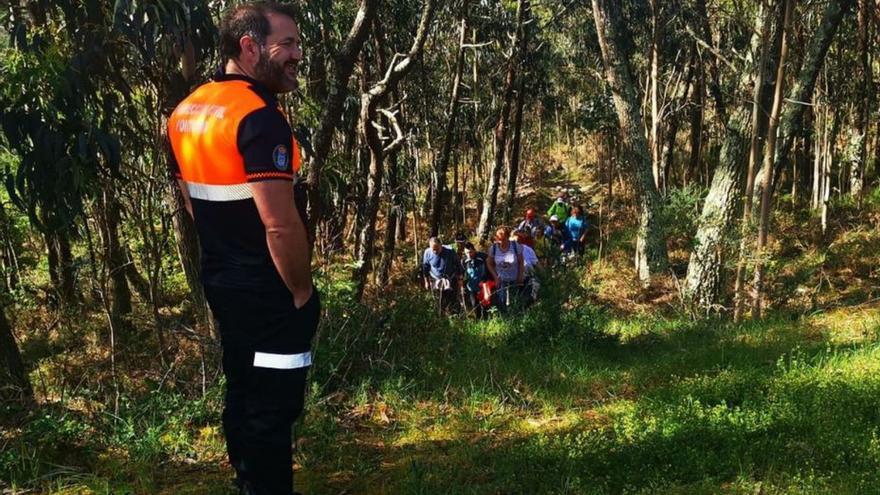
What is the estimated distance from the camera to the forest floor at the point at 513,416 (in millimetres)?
2918

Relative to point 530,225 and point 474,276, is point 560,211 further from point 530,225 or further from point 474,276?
point 474,276

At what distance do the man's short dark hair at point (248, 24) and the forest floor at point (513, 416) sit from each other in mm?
1831

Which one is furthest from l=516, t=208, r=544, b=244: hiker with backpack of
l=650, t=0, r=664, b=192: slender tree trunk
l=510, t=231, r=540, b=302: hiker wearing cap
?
l=510, t=231, r=540, b=302: hiker wearing cap

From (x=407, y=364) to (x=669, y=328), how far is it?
10.2 feet

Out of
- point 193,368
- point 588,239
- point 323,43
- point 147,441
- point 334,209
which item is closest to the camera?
point 147,441

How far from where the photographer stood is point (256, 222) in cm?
216

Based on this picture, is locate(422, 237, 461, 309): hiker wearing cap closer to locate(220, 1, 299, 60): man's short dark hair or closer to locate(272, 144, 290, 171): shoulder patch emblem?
locate(220, 1, 299, 60): man's short dark hair

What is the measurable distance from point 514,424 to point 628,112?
857 centimetres

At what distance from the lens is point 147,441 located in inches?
131

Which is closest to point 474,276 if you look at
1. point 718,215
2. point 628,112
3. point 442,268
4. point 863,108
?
point 442,268

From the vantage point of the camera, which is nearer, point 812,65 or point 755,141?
point 755,141

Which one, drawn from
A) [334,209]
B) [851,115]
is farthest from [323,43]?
[851,115]

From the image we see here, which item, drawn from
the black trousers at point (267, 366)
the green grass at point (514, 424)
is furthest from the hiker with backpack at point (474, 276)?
the black trousers at point (267, 366)

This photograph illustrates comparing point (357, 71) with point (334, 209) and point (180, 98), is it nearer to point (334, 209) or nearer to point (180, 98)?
point (334, 209)
